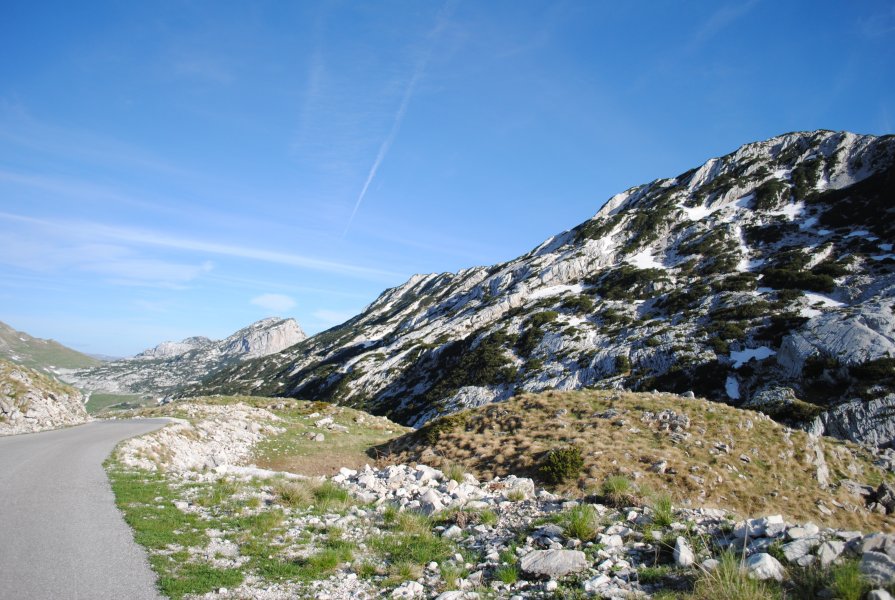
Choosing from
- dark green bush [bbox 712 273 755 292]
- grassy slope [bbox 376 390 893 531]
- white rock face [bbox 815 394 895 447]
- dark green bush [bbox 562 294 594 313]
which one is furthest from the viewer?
dark green bush [bbox 562 294 594 313]

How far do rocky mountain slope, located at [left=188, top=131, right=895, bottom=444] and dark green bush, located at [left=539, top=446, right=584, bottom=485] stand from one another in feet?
85.9

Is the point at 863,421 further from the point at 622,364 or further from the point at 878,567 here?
the point at 878,567

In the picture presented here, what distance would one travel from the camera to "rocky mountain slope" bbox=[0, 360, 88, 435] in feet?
83.9

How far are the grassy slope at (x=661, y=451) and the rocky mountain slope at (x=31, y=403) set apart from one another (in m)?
21.3

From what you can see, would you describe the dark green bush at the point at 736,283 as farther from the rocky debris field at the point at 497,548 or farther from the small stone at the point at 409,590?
the small stone at the point at 409,590

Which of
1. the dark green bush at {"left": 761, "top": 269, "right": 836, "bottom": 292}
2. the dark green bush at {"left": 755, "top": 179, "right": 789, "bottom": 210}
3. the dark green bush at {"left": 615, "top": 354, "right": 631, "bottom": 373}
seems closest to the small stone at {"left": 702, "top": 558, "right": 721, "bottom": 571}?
the dark green bush at {"left": 615, "top": 354, "right": 631, "bottom": 373}

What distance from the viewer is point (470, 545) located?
387 inches

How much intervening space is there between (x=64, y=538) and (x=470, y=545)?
870cm

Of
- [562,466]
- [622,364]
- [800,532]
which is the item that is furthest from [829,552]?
[622,364]

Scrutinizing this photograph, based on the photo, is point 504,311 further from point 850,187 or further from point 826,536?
point 826,536

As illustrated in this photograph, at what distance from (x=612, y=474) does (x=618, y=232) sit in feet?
290

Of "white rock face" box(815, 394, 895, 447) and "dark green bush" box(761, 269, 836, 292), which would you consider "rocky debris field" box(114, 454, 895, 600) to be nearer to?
"white rock face" box(815, 394, 895, 447)

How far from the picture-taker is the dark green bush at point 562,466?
1734 centimetres

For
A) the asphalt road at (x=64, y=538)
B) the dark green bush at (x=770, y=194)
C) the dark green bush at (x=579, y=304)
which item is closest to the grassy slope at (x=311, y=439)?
the asphalt road at (x=64, y=538)
